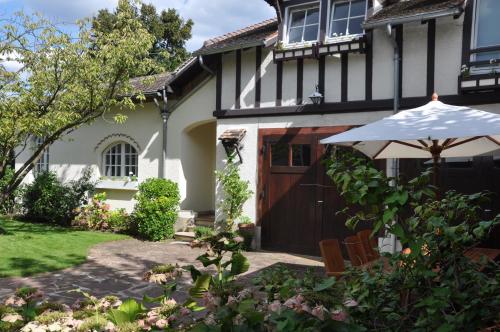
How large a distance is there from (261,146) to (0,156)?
545cm

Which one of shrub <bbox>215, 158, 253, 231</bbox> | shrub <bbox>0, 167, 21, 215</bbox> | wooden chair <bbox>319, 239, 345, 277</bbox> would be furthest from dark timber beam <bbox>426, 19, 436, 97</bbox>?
shrub <bbox>0, 167, 21, 215</bbox>

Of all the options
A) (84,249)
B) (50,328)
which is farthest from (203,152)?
(50,328)

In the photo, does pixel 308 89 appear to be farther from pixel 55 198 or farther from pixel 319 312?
pixel 55 198

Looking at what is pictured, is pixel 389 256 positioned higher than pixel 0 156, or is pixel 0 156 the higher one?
pixel 0 156

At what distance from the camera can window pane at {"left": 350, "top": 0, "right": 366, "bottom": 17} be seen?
899 centimetres

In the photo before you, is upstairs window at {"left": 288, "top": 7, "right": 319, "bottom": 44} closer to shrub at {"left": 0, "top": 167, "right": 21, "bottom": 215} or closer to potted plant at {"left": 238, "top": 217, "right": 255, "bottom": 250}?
potted plant at {"left": 238, "top": 217, "right": 255, "bottom": 250}

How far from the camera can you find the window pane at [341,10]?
30.1 feet

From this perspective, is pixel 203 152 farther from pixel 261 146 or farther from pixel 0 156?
pixel 0 156

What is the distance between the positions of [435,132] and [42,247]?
7806 millimetres

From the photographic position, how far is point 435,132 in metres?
4.69

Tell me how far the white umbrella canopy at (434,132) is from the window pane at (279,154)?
328cm

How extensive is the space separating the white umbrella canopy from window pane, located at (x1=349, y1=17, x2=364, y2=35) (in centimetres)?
337

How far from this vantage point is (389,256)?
2537 mm

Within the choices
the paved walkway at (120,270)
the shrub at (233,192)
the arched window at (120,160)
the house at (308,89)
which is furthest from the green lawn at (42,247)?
the shrub at (233,192)
